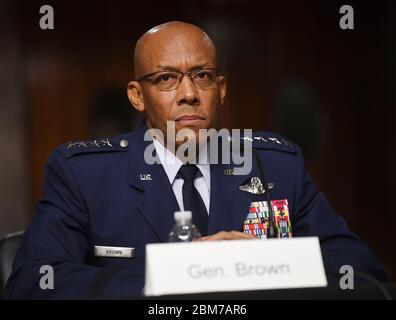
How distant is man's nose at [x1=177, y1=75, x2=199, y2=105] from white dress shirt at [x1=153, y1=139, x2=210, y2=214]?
0.55 feet

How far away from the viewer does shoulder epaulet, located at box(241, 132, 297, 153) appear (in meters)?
2.21

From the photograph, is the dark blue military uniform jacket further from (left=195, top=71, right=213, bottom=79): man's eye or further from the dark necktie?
(left=195, top=71, right=213, bottom=79): man's eye

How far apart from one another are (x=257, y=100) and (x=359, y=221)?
1.33 meters

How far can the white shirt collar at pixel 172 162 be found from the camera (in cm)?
199

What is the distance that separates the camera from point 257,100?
17.8 feet

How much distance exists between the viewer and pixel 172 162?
2.02 metres

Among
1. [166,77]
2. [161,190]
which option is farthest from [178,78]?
[161,190]

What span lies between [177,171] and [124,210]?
0.19m

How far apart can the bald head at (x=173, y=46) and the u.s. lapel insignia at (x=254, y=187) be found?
1.23 feet

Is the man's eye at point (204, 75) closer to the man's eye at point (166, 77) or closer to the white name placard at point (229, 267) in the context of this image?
the man's eye at point (166, 77)
